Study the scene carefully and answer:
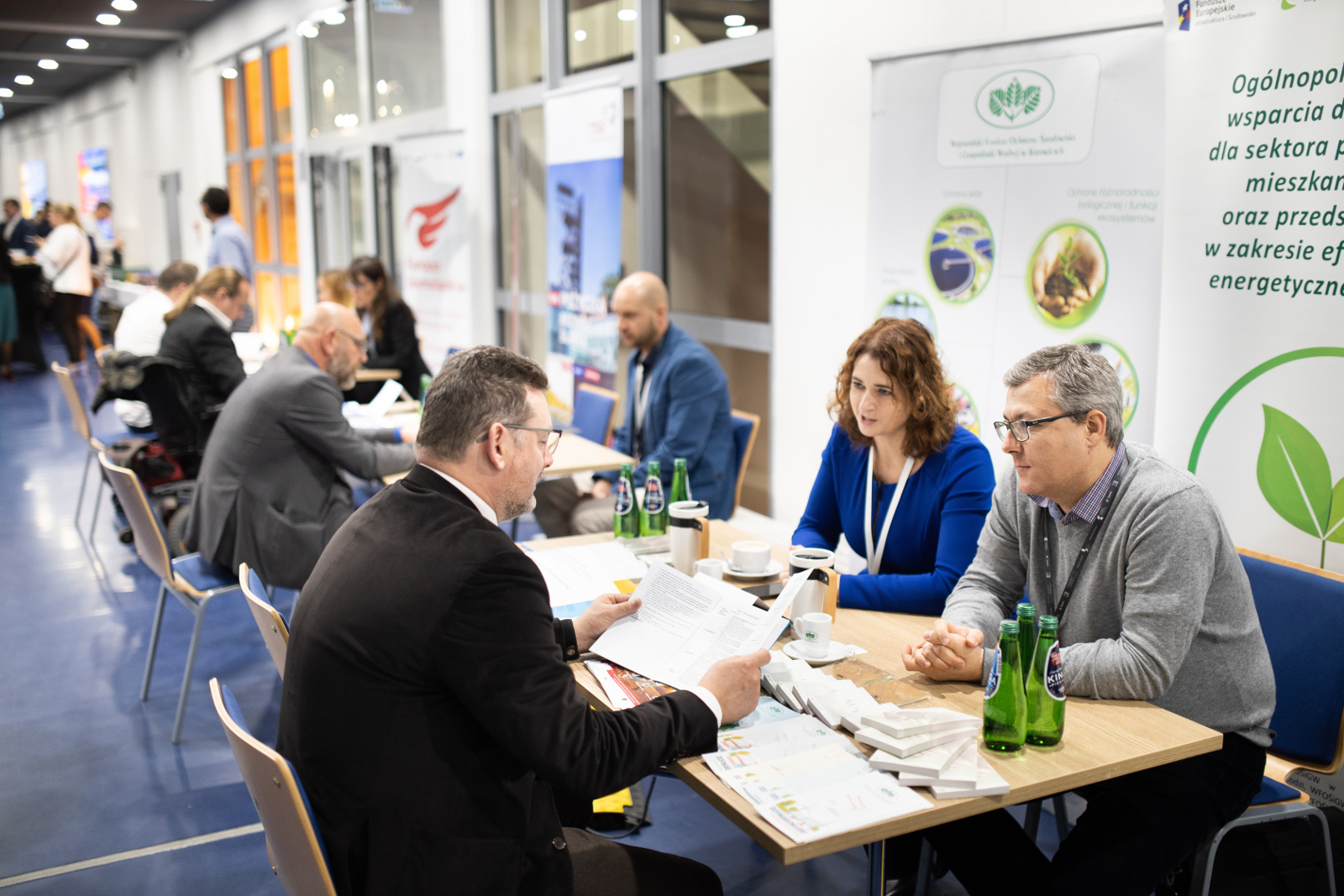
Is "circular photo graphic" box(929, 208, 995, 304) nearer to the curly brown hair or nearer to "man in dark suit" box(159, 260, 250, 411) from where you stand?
the curly brown hair

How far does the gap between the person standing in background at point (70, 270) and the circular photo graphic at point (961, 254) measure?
10.3 m

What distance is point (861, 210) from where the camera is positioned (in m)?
3.96

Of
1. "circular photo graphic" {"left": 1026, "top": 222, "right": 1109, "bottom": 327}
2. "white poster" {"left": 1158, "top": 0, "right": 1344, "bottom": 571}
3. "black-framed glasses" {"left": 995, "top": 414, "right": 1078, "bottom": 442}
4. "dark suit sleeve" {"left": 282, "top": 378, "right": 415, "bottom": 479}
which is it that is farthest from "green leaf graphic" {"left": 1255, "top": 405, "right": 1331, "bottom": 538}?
"dark suit sleeve" {"left": 282, "top": 378, "right": 415, "bottom": 479}

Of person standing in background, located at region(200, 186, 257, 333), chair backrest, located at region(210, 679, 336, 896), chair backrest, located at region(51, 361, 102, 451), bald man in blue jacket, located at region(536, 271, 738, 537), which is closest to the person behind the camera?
chair backrest, located at region(210, 679, 336, 896)

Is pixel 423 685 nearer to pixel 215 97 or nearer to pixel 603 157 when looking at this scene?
pixel 603 157

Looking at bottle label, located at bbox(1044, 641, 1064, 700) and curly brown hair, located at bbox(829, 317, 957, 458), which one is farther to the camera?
curly brown hair, located at bbox(829, 317, 957, 458)

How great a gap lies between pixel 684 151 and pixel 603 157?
0.47m

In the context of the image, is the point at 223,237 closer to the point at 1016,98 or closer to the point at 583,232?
the point at 583,232

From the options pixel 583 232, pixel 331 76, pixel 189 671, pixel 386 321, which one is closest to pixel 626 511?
pixel 189 671

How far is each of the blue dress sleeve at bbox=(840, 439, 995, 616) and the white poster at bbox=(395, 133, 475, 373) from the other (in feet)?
16.8

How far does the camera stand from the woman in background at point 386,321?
5879 millimetres

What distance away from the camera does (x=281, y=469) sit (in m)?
3.37

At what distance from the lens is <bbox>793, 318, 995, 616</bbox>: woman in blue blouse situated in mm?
2314

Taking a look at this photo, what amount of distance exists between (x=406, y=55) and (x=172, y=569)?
6431 mm
